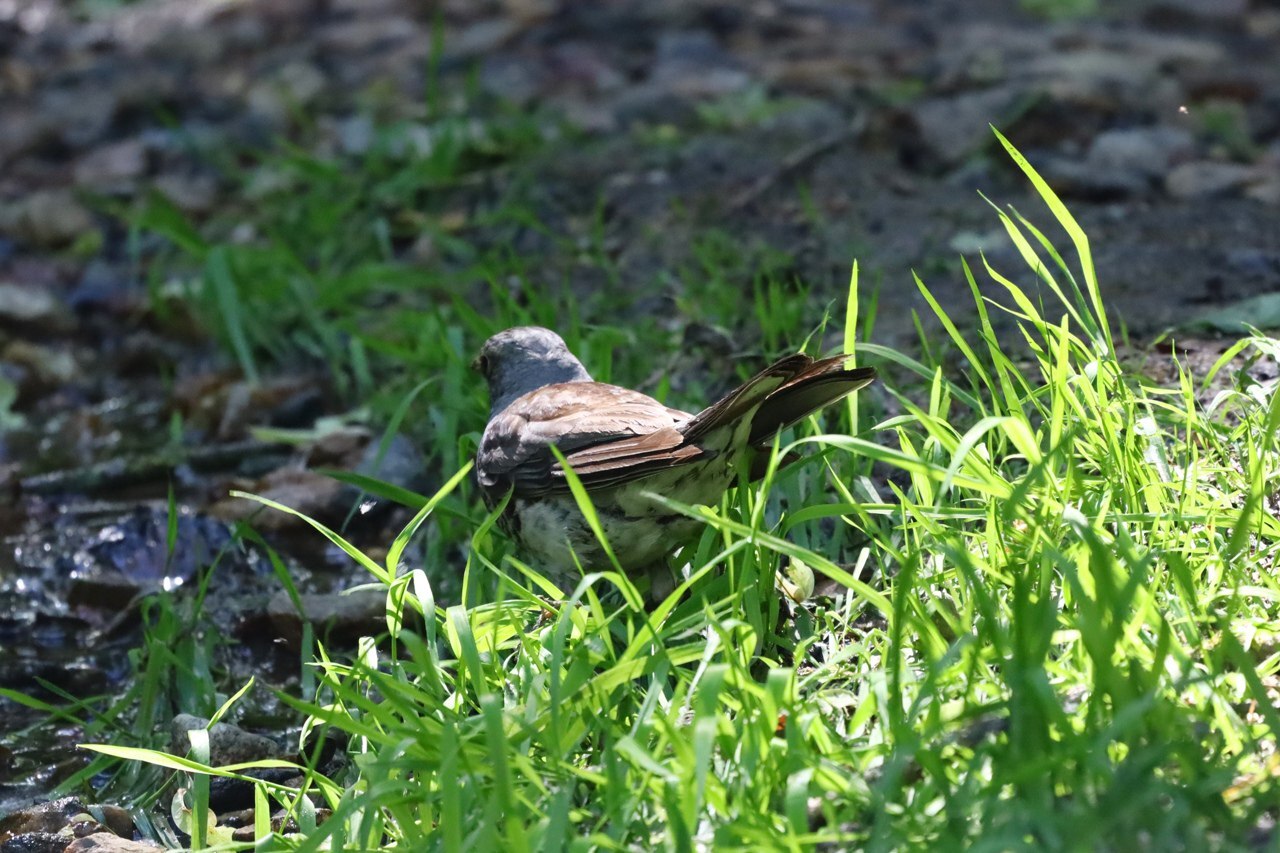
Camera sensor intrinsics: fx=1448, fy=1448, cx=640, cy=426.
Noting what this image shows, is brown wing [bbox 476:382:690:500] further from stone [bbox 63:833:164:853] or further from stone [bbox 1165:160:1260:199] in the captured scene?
stone [bbox 1165:160:1260:199]

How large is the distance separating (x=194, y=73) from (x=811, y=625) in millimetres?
7545

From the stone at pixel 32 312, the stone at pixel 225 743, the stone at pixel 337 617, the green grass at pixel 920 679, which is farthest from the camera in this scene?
the stone at pixel 32 312

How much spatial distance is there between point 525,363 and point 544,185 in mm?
2805

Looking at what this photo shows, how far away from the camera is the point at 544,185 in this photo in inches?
267

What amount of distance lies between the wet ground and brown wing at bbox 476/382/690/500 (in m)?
0.78

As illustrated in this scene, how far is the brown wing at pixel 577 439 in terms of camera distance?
3.25 m

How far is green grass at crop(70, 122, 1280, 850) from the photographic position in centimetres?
229

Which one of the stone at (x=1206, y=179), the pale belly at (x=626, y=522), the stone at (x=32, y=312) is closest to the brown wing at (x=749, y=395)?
the pale belly at (x=626, y=522)

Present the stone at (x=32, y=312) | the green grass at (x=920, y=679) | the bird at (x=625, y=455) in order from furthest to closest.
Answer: the stone at (x=32, y=312)
the bird at (x=625, y=455)
the green grass at (x=920, y=679)

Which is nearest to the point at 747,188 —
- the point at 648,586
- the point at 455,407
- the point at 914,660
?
the point at 455,407

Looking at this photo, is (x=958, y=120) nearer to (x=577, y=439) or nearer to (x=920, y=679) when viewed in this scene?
(x=577, y=439)

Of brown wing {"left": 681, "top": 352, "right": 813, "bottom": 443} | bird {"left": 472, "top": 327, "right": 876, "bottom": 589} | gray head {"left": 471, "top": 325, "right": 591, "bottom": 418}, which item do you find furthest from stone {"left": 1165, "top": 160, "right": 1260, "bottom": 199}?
brown wing {"left": 681, "top": 352, "right": 813, "bottom": 443}

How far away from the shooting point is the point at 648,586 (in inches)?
139

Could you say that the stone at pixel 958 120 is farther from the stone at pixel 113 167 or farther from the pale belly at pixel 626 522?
the stone at pixel 113 167
